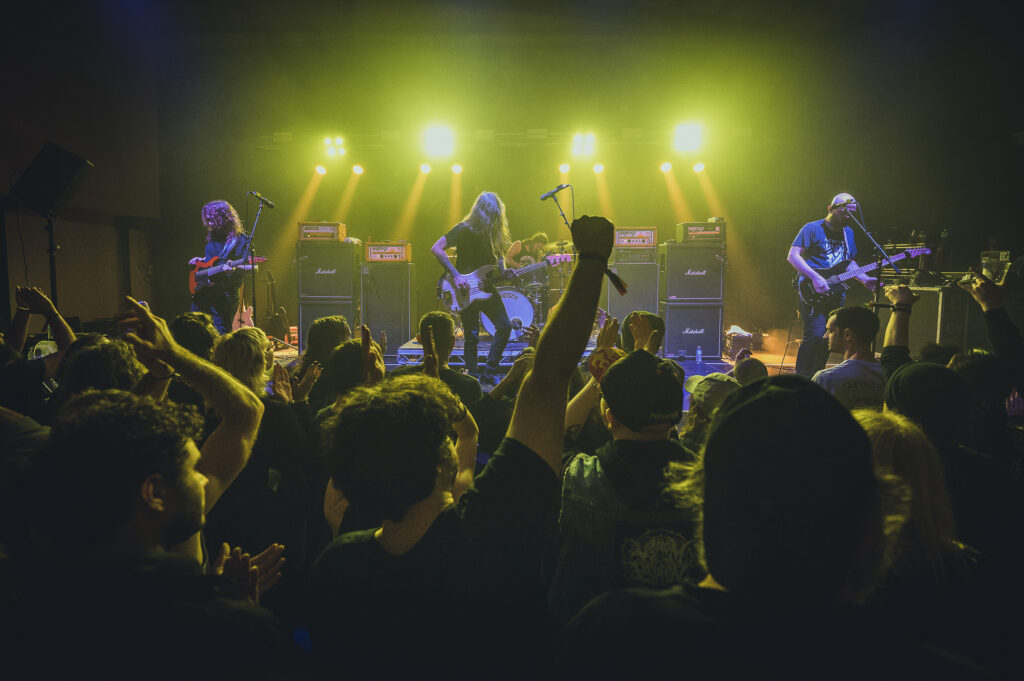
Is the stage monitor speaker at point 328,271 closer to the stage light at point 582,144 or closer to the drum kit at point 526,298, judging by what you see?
the drum kit at point 526,298

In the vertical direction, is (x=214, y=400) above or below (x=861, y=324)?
below

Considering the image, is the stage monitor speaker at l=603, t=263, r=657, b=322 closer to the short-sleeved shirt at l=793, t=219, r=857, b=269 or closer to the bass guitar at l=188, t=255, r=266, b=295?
the short-sleeved shirt at l=793, t=219, r=857, b=269

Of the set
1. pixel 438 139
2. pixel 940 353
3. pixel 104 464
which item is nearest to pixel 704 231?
pixel 438 139

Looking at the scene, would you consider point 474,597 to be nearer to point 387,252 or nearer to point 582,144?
point 387,252

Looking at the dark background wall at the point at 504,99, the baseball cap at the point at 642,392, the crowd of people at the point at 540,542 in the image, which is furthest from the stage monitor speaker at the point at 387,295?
the baseball cap at the point at 642,392

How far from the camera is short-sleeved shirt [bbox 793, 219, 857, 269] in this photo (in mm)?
5660

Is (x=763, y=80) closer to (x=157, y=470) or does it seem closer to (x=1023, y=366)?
(x=1023, y=366)

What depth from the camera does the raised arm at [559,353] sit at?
82 centimetres

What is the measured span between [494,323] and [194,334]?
3.97 metres

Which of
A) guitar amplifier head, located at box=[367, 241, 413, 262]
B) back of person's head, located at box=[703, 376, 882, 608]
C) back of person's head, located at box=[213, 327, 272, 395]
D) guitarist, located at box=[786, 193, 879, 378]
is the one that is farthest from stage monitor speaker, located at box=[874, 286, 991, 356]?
guitar amplifier head, located at box=[367, 241, 413, 262]

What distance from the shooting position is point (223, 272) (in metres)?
6.54

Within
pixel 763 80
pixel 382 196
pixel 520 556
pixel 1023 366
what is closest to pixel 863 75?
pixel 763 80

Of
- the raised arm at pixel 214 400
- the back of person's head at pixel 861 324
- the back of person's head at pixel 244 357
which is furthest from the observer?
the back of person's head at pixel 861 324

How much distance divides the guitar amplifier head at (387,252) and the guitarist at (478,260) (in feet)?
5.71
